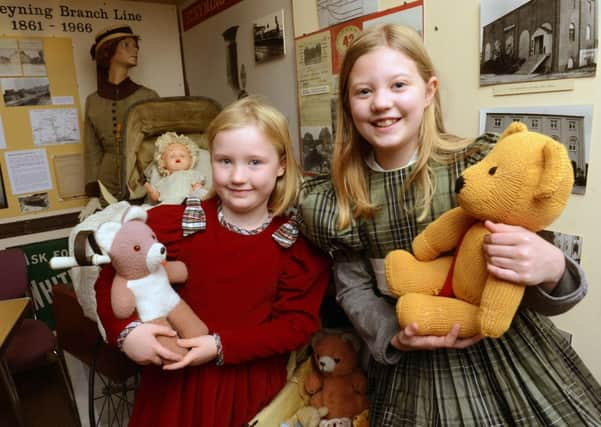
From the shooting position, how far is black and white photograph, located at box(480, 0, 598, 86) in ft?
3.14

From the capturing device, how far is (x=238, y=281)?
1065 mm

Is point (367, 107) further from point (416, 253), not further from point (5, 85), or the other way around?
point (5, 85)

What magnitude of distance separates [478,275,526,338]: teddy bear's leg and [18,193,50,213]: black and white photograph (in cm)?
258

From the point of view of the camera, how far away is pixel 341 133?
40.4 inches

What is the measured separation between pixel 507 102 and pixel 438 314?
24.8 inches

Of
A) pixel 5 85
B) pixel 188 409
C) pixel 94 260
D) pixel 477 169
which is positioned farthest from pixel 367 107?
pixel 5 85

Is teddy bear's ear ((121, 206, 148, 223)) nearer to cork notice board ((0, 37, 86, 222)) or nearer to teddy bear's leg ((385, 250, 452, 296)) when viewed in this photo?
teddy bear's leg ((385, 250, 452, 296))

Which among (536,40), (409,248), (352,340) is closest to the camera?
(409,248)

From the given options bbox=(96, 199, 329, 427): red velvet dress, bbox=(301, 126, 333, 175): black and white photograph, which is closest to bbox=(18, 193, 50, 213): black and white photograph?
bbox=(301, 126, 333, 175): black and white photograph

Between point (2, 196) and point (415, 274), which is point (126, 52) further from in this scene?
point (415, 274)

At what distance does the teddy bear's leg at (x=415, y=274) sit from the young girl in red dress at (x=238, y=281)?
28 centimetres

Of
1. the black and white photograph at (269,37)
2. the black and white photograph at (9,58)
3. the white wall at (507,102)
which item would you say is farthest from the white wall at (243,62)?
the black and white photograph at (9,58)

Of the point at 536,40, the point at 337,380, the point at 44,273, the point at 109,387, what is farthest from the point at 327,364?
the point at 44,273

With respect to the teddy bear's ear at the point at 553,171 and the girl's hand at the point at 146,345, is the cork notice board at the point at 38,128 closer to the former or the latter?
the girl's hand at the point at 146,345
